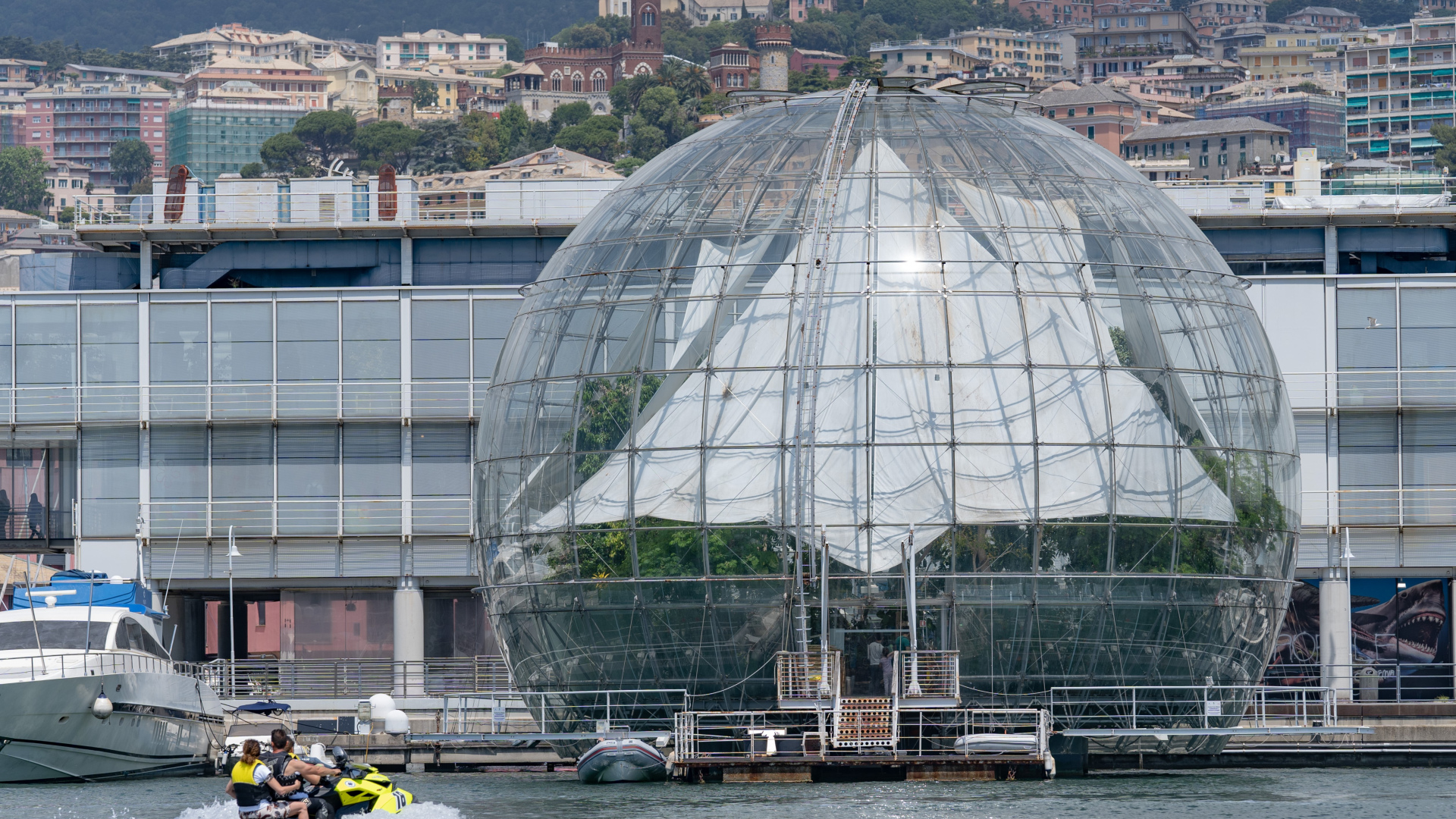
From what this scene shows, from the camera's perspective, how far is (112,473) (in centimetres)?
5753

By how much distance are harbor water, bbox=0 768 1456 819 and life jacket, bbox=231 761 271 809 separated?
2097 mm

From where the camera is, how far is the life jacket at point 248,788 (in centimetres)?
2738

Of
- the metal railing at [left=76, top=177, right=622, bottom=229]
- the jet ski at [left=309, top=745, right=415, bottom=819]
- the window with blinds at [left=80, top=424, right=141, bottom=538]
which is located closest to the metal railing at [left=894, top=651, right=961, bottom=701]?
the jet ski at [left=309, top=745, right=415, bottom=819]

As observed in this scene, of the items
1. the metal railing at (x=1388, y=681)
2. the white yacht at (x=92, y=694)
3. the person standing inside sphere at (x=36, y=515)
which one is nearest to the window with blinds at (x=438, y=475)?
the person standing inside sphere at (x=36, y=515)

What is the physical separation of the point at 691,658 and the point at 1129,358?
27.0ft

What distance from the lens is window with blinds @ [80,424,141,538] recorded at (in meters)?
57.5

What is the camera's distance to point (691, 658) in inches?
1364

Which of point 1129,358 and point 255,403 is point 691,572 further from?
point 255,403

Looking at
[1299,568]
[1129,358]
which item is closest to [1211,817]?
[1129,358]

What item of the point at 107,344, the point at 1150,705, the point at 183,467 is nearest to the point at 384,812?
the point at 1150,705

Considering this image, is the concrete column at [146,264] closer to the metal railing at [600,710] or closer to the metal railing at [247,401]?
the metal railing at [247,401]

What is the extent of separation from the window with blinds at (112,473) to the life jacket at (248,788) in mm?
31333

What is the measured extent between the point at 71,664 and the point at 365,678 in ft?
62.6

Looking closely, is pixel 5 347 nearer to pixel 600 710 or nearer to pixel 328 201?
pixel 328 201
